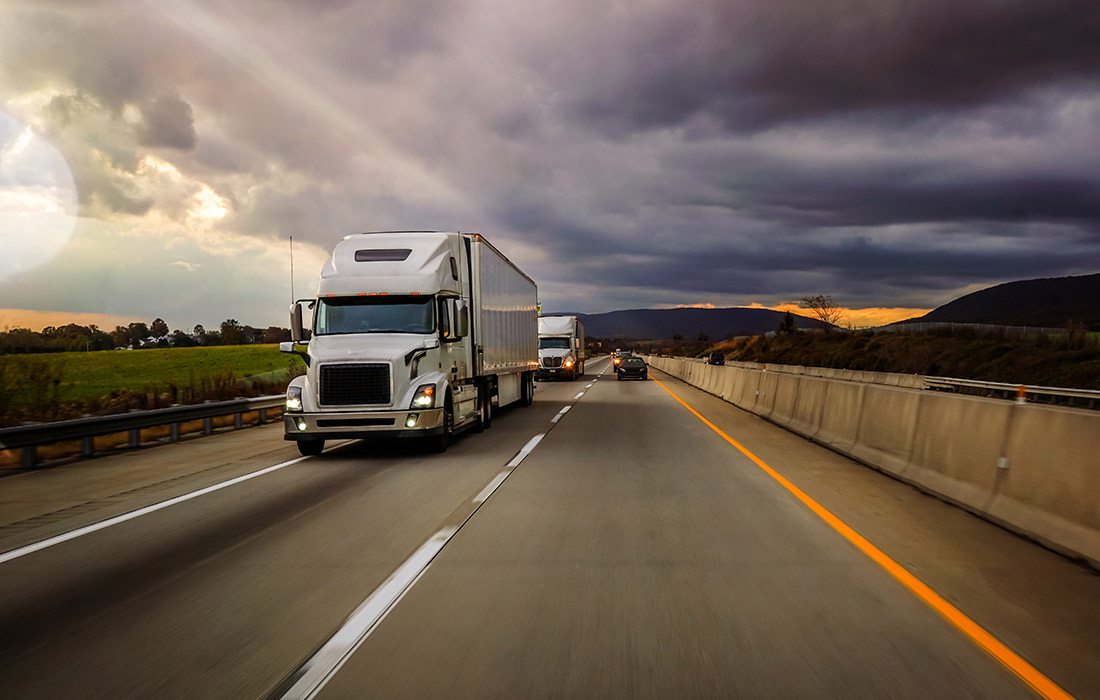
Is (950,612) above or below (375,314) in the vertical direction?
below

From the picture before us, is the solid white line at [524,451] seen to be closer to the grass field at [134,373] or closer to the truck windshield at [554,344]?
the grass field at [134,373]

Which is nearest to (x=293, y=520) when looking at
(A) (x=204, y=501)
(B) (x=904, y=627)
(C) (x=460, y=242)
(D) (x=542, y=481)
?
(A) (x=204, y=501)

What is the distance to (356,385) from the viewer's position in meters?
13.7

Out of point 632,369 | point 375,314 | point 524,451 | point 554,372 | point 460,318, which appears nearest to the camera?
point 524,451

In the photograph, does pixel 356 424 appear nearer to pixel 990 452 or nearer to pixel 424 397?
pixel 424 397

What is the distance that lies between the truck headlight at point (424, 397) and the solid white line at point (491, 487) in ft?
7.66

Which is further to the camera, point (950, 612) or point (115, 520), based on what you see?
point (115, 520)

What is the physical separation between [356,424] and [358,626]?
8738mm

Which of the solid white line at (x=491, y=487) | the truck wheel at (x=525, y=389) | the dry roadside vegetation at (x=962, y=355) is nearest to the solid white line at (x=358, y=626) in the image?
the solid white line at (x=491, y=487)

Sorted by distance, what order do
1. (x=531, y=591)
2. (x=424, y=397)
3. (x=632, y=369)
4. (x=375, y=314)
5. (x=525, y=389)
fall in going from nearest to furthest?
1. (x=531, y=591)
2. (x=424, y=397)
3. (x=375, y=314)
4. (x=525, y=389)
5. (x=632, y=369)

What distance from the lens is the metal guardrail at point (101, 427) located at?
1277 cm

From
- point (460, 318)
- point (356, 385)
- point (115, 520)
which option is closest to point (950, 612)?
point (115, 520)

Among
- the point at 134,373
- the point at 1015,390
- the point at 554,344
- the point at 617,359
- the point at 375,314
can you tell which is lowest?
the point at 1015,390

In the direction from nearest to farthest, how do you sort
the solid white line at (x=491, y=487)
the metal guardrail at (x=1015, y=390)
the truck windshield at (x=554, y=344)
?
1. the solid white line at (x=491, y=487)
2. the metal guardrail at (x=1015, y=390)
3. the truck windshield at (x=554, y=344)
